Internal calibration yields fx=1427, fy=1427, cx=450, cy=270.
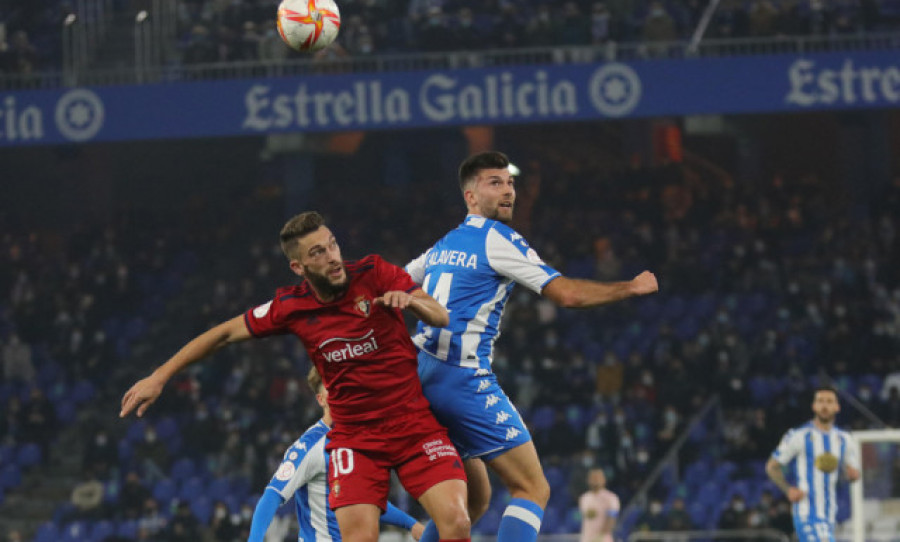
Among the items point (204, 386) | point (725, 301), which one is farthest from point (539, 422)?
point (204, 386)

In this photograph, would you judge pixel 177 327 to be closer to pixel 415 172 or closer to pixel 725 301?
pixel 415 172

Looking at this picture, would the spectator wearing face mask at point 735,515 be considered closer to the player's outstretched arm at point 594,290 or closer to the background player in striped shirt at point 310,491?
the background player in striped shirt at point 310,491

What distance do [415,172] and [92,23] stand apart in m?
6.36

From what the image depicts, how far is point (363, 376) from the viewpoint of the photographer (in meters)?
6.32

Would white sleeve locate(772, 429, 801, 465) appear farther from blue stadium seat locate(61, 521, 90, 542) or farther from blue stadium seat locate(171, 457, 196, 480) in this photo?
blue stadium seat locate(61, 521, 90, 542)

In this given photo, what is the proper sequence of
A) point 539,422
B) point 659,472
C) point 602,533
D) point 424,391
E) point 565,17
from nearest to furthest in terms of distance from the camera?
point 424,391, point 602,533, point 659,472, point 539,422, point 565,17

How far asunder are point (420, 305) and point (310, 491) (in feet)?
6.42

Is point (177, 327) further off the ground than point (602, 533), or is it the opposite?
point (177, 327)

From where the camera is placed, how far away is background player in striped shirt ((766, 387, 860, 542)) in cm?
1114

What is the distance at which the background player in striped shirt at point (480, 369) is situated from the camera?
21.5ft

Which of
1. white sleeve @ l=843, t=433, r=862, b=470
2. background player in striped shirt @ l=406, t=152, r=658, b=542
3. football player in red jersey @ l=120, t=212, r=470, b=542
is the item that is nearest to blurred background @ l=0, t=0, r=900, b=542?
white sleeve @ l=843, t=433, r=862, b=470

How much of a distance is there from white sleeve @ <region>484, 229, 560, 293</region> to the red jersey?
0.46 meters

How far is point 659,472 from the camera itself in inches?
693

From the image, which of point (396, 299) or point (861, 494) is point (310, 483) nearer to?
point (396, 299)
